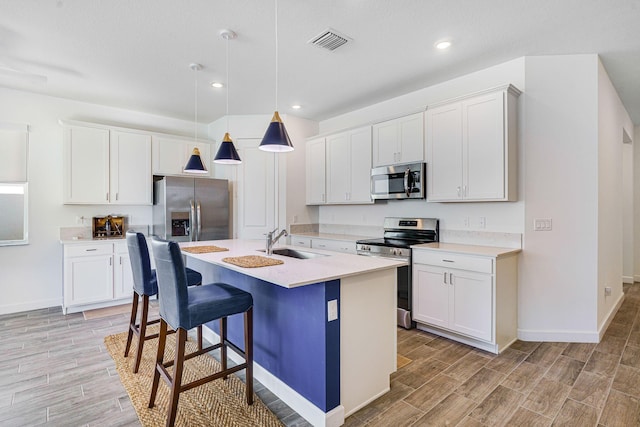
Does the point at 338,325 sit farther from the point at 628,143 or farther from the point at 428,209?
the point at 628,143

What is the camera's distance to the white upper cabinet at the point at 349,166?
4.52m

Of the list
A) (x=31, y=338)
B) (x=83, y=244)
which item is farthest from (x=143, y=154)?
(x=31, y=338)

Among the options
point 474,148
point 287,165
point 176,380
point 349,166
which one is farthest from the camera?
point 287,165

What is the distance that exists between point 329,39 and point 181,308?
2.54 meters

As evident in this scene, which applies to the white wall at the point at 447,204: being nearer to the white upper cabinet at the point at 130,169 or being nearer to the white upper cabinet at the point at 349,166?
the white upper cabinet at the point at 349,166

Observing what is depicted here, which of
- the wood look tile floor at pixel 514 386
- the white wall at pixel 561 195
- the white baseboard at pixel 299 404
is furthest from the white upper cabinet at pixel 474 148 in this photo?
the white baseboard at pixel 299 404

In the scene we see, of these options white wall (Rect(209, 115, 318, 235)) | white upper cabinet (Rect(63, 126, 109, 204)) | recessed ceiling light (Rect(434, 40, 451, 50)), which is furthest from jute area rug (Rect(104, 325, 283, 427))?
recessed ceiling light (Rect(434, 40, 451, 50))

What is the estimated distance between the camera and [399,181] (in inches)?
159

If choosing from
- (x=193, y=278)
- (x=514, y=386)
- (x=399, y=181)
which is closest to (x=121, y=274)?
(x=193, y=278)

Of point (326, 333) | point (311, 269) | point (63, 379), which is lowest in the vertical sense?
point (63, 379)

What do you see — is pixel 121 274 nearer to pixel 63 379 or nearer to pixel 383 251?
pixel 63 379

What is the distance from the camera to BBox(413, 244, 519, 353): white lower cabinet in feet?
9.66

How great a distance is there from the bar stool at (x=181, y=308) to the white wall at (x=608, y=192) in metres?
3.44

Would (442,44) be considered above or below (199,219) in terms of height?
above
